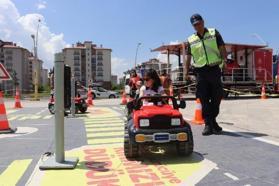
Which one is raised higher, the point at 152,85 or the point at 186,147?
the point at 152,85

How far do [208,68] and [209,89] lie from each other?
459 mm

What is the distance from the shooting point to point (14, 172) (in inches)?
217

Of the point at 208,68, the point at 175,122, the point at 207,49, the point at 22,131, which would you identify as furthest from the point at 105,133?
the point at 175,122

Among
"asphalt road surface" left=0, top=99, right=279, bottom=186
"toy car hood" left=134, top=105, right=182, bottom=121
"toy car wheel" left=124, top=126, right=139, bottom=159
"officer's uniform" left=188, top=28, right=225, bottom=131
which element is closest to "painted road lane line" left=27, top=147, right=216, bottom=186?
"asphalt road surface" left=0, top=99, right=279, bottom=186

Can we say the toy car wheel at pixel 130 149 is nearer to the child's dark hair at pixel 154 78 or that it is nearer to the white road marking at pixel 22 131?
the child's dark hair at pixel 154 78

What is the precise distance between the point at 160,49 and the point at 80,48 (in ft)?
436

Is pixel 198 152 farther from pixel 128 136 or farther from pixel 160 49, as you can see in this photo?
pixel 160 49

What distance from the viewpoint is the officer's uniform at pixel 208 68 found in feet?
27.7

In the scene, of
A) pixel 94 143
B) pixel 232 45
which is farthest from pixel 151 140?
pixel 232 45

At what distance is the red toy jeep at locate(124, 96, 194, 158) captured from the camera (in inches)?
235

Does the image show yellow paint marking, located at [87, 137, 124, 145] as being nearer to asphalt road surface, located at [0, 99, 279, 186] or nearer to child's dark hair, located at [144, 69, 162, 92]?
asphalt road surface, located at [0, 99, 279, 186]

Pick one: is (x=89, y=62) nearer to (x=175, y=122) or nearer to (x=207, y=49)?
(x=207, y=49)

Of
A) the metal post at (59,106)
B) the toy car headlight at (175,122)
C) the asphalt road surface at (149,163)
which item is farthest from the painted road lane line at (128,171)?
the toy car headlight at (175,122)

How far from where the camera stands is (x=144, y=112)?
6195 millimetres
